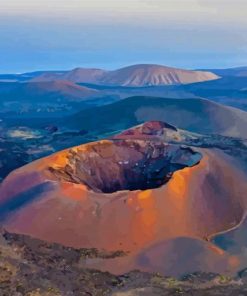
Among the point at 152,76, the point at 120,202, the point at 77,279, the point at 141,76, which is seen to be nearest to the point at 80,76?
the point at 141,76

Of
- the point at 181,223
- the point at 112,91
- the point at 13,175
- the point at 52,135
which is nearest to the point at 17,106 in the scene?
the point at 112,91

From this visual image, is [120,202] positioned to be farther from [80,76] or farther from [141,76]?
[80,76]

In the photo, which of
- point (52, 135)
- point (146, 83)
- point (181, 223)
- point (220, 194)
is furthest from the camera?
point (146, 83)

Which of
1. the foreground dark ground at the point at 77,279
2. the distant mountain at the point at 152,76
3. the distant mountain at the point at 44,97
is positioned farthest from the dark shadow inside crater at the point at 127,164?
the distant mountain at the point at 152,76

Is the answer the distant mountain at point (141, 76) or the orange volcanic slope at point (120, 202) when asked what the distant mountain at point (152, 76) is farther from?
the orange volcanic slope at point (120, 202)

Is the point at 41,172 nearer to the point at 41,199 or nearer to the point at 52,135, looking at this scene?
the point at 41,199
